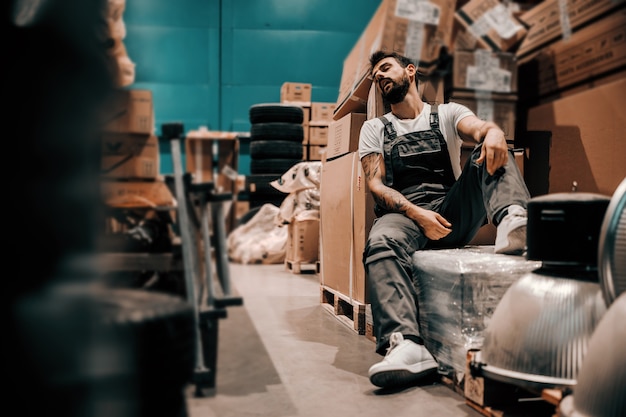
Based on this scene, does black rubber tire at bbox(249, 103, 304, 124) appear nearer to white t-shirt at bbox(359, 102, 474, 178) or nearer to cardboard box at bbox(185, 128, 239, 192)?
cardboard box at bbox(185, 128, 239, 192)

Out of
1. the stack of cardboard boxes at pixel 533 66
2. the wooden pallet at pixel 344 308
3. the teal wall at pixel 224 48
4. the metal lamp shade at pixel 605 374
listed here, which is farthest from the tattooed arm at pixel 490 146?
the teal wall at pixel 224 48

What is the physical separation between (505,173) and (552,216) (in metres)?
0.50

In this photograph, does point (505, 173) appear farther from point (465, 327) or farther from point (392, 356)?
point (392, 356)

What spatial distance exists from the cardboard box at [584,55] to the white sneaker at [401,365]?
37.3 inches

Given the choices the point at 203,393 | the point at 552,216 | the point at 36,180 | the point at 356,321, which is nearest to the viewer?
the point at 36,180

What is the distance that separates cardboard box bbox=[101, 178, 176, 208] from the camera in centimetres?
50

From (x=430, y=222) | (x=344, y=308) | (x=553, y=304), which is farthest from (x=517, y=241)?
(x=344, y=308)

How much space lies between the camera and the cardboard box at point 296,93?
0.65 meters

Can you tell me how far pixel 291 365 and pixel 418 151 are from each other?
3.42ft

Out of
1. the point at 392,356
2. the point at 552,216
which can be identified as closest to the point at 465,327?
the point at 392,356

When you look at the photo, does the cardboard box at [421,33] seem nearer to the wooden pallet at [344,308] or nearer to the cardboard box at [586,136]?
the cardboard box at [586,136]

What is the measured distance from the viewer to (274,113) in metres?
0.68

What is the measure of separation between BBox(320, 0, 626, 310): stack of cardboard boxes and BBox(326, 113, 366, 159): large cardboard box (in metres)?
1.03

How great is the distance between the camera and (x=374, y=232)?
2.04 metres
